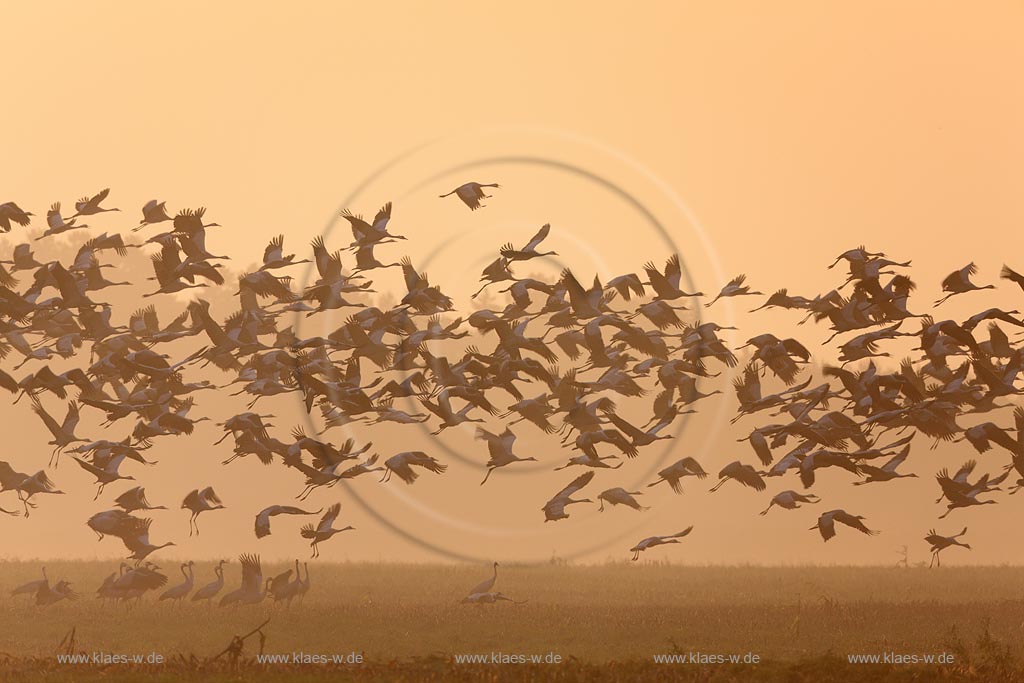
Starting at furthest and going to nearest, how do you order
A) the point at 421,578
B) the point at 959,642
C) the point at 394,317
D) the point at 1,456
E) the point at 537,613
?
the point at 1,456 < the point at 421,578 < the point at 394,317 < the point at 537,613 < the point at 959,642

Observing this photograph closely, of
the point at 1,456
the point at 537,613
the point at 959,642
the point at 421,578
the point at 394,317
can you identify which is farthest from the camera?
the point at 1,456

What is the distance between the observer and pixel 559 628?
23641 mm

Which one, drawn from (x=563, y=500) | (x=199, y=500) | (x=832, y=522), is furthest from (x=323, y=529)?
(x=832, y=522)

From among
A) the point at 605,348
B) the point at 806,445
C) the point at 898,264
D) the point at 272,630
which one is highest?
the point at 898,264

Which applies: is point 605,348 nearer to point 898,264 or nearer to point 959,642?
point 898,264

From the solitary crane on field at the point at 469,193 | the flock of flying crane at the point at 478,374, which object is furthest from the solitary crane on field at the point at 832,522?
the solitary crane on field at the point at 469,193

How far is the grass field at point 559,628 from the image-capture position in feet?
68.6

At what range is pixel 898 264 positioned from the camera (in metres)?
25.5

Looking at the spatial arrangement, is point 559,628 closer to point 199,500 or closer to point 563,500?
point 563,500

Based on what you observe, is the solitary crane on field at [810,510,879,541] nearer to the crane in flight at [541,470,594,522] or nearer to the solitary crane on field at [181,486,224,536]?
Answer: the crane in flight at [541,470,594,522]

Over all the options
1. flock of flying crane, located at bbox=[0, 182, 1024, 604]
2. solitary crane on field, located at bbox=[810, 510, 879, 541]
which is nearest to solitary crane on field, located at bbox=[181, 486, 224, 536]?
flock of flying crane, located at bbox=[0, 182, 1024, 604]

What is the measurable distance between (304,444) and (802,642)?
10.7m

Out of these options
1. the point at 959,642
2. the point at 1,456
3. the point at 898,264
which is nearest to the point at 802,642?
the point at 959,642

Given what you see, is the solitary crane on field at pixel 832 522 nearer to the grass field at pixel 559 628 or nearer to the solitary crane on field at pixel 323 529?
the grass field at pixel 559 628
